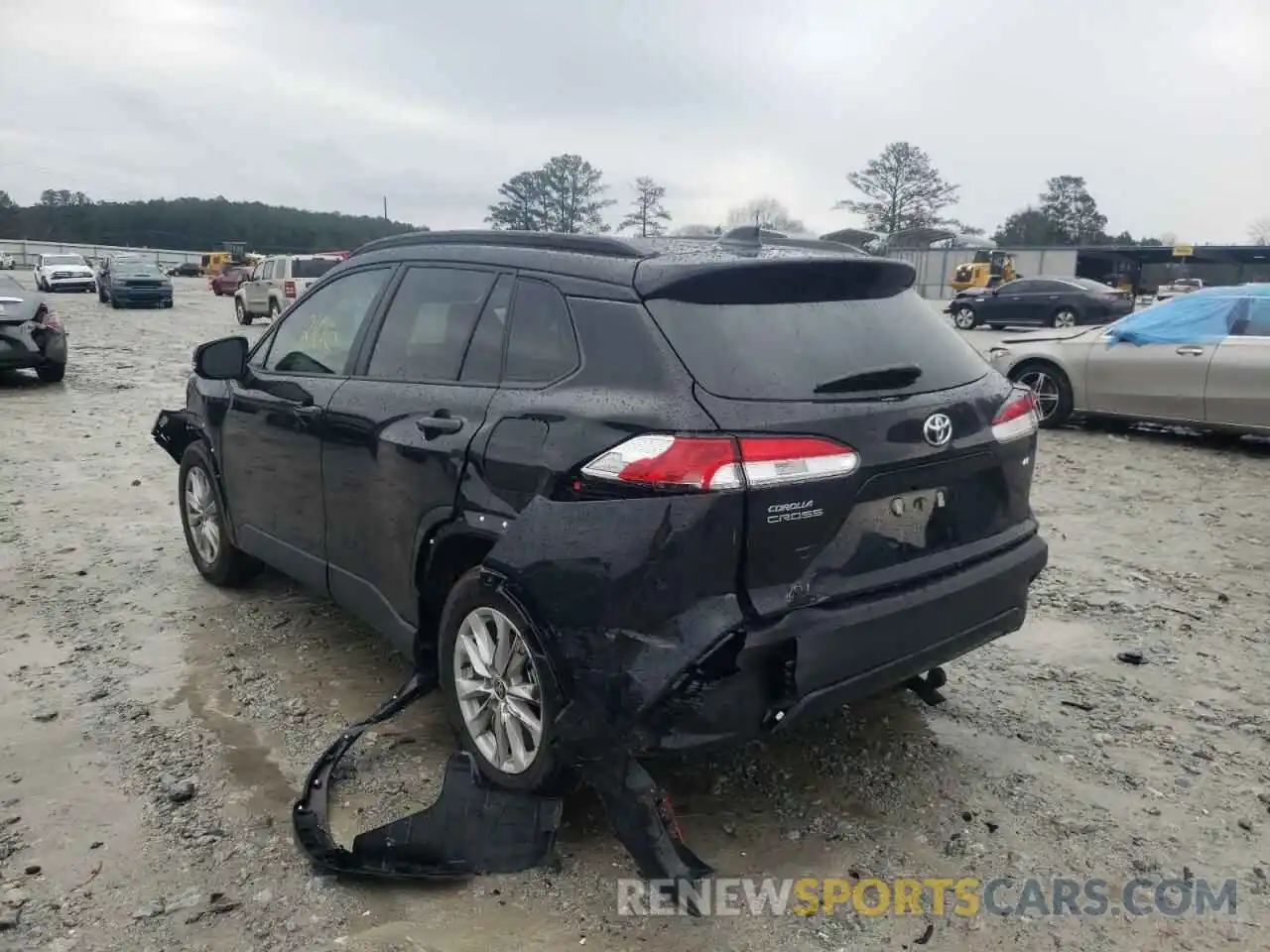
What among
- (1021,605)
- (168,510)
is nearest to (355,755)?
(1021,605)

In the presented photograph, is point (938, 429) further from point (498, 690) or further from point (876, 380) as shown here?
point (498, 690)

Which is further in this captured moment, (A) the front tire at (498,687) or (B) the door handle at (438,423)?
(B) the door handle at (438,423)

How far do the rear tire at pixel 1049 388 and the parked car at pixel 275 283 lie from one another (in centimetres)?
1882

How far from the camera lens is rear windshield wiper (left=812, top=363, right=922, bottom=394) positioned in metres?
2.77

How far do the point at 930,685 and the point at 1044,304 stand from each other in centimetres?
2623

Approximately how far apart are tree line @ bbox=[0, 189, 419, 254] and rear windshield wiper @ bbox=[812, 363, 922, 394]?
314 feet

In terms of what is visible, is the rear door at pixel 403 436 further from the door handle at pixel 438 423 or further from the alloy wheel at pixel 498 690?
the alloy wheel at pixel 498 690

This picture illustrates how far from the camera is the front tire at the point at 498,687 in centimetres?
282

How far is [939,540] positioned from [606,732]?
45.9 inches

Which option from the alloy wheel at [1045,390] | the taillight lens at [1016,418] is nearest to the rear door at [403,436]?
the taillight lens at [1016,418]

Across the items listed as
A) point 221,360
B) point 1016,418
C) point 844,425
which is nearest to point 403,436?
point 844,425

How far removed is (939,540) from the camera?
297 cm

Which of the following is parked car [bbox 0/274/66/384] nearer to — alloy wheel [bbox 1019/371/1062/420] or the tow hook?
alloy wheel [bbox 1019/371/1062/420]

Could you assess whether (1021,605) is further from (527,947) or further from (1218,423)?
(1218,423)
